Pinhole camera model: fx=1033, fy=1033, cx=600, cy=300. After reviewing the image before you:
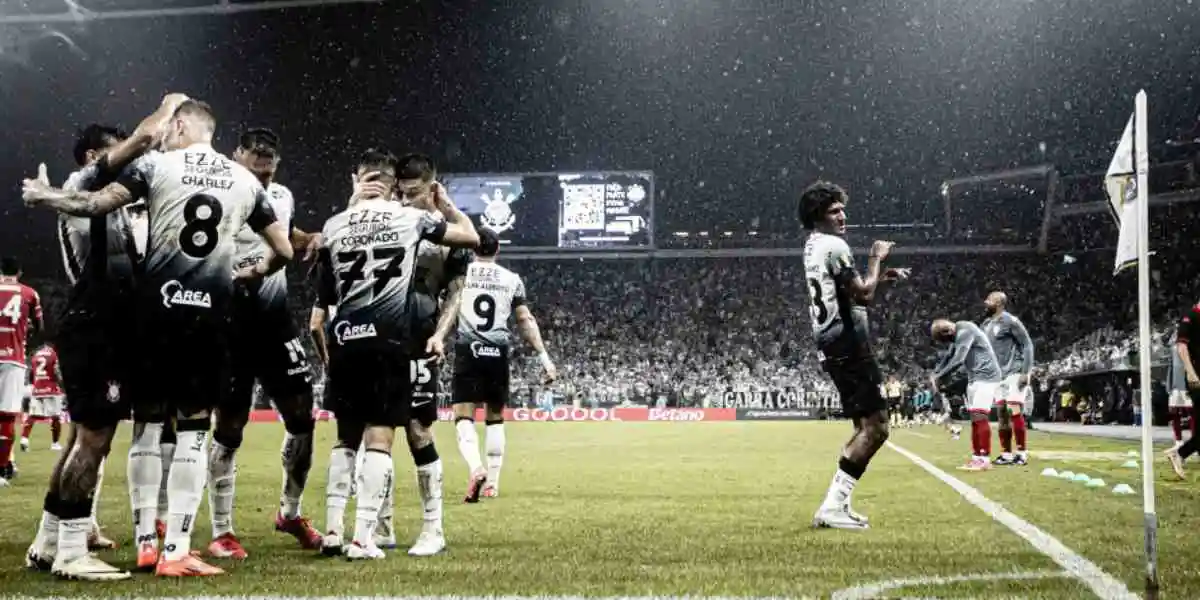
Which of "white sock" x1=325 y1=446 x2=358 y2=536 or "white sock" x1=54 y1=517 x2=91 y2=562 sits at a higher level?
"white sock" x1=325 y1=446 x2=358 y2=536


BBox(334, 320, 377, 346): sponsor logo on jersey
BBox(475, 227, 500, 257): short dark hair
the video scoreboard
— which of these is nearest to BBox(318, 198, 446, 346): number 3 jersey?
BBox(334, 320, 377, 346): sponsor logo on jersey

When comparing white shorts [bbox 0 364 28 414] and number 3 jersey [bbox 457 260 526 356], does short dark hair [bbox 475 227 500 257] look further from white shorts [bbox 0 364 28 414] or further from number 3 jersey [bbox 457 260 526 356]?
white shorts [bbox 0 364 28 414]

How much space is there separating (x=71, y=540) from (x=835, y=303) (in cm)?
491

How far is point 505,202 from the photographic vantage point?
44094 mm

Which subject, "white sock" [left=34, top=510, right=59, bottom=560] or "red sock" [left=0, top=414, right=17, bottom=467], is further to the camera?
"red sock" [left=0, top=414, right=17, bottom=467]

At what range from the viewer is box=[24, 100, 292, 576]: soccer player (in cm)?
490

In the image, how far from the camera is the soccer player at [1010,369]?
13992 millimetres

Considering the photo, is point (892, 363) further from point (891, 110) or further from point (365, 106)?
point (365, 106)

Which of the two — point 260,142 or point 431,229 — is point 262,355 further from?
point 431,229

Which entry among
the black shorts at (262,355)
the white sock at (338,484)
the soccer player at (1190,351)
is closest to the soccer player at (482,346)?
the black shorts at (262,355)

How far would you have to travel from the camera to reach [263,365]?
602 cm

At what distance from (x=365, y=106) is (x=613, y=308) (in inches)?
653

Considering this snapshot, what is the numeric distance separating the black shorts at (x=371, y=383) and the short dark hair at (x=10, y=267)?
6739mm

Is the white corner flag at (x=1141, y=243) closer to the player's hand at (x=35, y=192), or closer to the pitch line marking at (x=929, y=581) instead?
the pitch line marking at (x=929, y=581)
